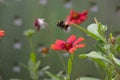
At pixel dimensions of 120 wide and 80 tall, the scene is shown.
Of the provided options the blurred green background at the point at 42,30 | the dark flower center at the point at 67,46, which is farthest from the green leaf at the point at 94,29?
the blurred green background at the point at 42,30

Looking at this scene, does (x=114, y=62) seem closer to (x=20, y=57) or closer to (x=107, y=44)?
(x=107, y=44)

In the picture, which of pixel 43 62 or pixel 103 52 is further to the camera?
pixel 43 62

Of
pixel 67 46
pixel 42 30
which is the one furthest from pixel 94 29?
pixel 42 30

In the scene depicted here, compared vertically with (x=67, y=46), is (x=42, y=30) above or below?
above

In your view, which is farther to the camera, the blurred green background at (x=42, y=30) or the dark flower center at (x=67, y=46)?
the blurred green background at (x=42, y=30)

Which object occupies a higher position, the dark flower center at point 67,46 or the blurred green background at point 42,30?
the blurred green background at point 42,30

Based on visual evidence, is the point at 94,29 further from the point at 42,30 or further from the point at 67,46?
the point at 42,30

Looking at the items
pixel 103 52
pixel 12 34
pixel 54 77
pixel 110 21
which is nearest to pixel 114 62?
pixel 103 52

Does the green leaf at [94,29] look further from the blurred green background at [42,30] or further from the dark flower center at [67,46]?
the blurred green background at [42,30]
